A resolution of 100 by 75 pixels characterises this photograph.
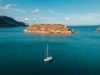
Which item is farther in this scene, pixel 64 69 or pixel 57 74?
pixel 64 69

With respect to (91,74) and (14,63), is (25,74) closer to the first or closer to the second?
(14,63)

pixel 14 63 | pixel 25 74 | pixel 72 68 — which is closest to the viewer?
pixel 25 74

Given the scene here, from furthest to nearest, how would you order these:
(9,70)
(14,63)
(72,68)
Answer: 1. (14,63)
2. (72,68)
3. (9,70)

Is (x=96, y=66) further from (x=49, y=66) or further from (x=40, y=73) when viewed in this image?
(x=40, y=73)

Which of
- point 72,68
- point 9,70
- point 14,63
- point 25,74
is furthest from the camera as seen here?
point 14,63

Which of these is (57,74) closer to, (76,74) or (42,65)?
(76,74)

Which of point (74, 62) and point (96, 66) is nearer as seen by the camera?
point (96, 66)

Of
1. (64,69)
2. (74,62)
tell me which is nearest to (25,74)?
(64,69)

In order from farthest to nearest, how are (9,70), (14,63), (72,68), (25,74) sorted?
(14,63) < (72,68) < (9,70) < (25,74)

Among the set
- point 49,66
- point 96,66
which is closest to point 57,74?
point 49,66
